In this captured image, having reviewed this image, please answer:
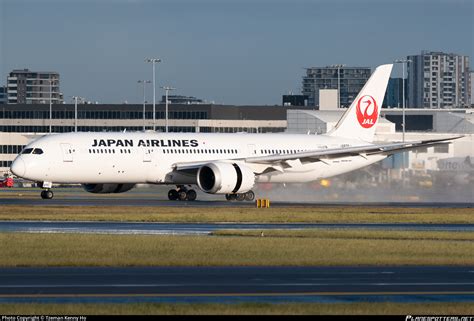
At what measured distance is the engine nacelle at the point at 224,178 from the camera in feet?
230

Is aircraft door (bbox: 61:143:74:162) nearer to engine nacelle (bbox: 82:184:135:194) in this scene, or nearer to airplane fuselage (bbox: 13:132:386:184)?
airplane fuselage (bbox: 13:132:386:184)

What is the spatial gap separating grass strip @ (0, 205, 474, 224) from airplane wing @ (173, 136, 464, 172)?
9.76 metres

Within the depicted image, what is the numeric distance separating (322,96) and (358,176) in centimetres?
8572

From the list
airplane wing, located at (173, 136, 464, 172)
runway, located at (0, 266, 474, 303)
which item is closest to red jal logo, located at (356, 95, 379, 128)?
airplane wing, located at (173, 136, 464, 172)

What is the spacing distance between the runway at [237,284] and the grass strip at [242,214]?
21.4m

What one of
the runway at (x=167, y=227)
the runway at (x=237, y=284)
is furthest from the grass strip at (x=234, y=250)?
→ the runway at (x=167, y=227)

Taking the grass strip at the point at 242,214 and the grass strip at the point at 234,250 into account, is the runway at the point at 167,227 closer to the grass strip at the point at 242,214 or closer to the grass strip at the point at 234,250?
the grass strip at the point at 242,214

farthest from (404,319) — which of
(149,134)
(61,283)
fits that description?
(149,134)

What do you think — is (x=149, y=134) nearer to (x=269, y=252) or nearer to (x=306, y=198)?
(x=306, y=198)

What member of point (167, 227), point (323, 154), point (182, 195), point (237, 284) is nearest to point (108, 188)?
point (182, 195)

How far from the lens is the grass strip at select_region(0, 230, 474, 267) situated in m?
32.5

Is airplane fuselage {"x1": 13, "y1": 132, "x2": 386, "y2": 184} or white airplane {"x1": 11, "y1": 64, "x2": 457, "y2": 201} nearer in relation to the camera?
airplane fuselage {"x1": 13, "y1": 132, "x2": 386, "y2": 184}

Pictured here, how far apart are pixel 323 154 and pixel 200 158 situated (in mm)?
7894

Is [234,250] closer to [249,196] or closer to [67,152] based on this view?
[67,152]
